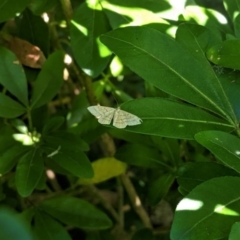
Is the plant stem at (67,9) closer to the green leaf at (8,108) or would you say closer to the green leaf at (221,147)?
the green leaf at (8,108)

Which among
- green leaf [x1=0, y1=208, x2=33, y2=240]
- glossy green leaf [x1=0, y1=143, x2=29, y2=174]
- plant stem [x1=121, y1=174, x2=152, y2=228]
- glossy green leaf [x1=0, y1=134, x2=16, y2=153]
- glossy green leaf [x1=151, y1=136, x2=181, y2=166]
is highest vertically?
green leaf [x1=0, y1=208, x2=33, y2=240]

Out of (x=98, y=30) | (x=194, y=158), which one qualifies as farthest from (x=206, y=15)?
(x=194, y=158)

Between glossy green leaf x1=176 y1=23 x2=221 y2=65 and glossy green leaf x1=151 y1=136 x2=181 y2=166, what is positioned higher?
glossy green leaf x1=176 y1=23 x2=221 y2=65

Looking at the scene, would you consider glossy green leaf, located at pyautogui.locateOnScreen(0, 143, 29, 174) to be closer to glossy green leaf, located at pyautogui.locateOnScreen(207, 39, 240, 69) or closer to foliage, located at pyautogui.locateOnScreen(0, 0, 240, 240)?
foliage, located at pyautogui.locateOnScreen(0, 0, 240, 240)

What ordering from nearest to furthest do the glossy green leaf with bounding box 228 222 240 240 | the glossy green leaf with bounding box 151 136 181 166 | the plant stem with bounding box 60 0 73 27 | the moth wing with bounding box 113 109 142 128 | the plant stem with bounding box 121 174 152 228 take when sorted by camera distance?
Result: the glossy green leaf with bounding box 228 222 240 240 → the moth wing with bounding box 113 109 142 128 → the plant stem with bounding box 60 0 73 27 → the glossy green leaf with bounding box 151 136 181 166 → the plant stem with bounding box 121 174 152 228

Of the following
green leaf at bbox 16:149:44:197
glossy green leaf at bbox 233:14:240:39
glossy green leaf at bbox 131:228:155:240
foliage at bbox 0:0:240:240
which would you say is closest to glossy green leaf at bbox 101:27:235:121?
foliage at bbox 0:0:240:240

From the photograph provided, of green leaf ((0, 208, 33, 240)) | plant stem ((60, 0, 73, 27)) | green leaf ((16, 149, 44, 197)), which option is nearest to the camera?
green leaf ((0, 208, 33, 240))

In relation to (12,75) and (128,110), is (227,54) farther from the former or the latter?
(12,75)

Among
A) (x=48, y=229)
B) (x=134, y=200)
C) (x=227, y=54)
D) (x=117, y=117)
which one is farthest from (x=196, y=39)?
(x=134, y=200)
